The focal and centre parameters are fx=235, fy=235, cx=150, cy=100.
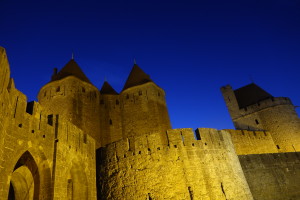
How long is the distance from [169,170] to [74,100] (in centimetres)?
976

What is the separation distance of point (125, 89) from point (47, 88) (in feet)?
20.2

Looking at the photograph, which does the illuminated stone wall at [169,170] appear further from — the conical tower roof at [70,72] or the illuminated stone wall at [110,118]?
the conical tower roof at [70,72]

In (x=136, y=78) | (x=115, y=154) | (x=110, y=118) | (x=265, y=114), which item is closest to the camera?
(x=115, y=154)

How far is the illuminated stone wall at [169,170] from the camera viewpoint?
9961 mm

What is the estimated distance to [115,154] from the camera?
36.1ft

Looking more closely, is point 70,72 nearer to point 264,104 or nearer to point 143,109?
point 143,109

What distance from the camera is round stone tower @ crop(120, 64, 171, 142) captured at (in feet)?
59.0

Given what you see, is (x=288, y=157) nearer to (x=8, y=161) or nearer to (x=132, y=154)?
(x=132, y=154)

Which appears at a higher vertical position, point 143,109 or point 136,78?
point 136,78

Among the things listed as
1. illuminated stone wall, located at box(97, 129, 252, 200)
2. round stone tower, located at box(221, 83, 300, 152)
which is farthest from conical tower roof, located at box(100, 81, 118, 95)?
round stone tower, located at box(221, 83, 300, 152)

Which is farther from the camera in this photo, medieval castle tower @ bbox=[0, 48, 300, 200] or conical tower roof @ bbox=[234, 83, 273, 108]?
conical tower roof @ bbox=[234, 83, 273, 108]

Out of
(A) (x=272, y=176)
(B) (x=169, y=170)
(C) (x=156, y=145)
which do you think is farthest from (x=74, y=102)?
(A) (x=272, y=176)

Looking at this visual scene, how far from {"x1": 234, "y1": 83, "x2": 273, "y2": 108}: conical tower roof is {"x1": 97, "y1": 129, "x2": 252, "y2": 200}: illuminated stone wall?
17484mm

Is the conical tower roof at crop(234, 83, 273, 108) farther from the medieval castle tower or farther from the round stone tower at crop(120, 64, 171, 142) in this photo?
the round stone tower at crop(120, 64, 171, 142)
